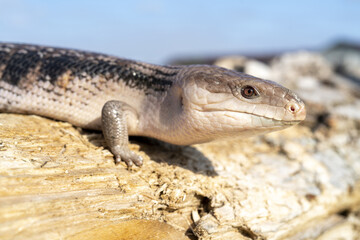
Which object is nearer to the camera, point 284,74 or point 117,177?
point 117,177

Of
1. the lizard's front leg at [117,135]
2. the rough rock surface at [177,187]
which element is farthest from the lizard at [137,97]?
the rough rock surface at [177,187]

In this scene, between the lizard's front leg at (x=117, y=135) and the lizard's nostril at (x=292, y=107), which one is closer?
the lizard's nostril at (x=292, y=107)

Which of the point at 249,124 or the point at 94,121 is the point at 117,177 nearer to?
the point at 94,121

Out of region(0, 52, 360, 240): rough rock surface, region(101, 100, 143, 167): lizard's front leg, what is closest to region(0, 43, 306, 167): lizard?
region(101, 100, 143, 167): lizard's front leg

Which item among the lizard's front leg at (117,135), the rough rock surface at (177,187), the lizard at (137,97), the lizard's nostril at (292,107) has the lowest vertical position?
the rough rock surface at (177,187)

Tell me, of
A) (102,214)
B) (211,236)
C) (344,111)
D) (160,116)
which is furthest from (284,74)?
(102,214)

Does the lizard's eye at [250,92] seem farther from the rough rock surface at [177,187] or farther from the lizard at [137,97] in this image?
the rough rock surface at [177,187]

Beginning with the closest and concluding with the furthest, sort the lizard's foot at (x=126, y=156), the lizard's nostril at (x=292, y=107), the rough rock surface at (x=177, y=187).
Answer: the rough rock surface at (x=177, y=187)
the lizard's nostril at (x=292, y=107)
the lizard's foot at (x=126, y=156)
